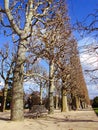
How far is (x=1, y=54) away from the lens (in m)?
35.1

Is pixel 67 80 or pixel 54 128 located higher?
pixel 67 80

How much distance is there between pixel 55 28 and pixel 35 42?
2344mm

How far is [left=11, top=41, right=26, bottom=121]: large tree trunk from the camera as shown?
1366 centimetres

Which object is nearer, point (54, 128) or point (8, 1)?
point (54, 128)

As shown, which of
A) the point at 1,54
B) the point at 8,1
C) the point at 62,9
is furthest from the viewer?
the point at 1,54

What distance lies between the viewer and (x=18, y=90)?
14039mm

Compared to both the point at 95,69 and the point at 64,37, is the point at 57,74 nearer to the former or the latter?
the point at 64,37

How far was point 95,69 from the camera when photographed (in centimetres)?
1191

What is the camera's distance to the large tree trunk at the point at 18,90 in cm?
1366

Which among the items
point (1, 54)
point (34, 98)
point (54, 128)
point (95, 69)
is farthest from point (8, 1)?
point (34, 98)

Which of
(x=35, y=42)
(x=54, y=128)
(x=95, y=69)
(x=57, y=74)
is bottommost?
(x=54, y=128)

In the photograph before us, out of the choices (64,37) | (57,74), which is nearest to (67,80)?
(57,74)

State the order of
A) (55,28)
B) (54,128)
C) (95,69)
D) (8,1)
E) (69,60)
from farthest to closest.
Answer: (69,60) < (55,28) < (8,1) < (95,69) < (54,128)

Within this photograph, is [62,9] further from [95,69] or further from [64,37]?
[95,69]
